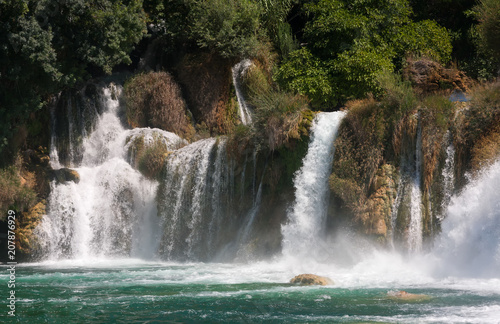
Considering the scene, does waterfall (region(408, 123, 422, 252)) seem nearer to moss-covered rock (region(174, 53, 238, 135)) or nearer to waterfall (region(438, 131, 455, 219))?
waterfall (region(438, 131, 455, 219))

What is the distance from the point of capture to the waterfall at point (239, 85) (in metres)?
24.5

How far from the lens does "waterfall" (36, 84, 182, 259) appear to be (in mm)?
20781

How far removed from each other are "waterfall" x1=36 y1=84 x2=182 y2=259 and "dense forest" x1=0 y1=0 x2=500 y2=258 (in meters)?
0.58

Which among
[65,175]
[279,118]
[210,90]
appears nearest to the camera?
[279,118]

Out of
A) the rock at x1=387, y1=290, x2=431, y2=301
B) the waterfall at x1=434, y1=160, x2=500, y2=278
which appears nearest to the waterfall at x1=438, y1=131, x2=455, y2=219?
the waterfall at x1=434, y1=160, x2=500, y2=278

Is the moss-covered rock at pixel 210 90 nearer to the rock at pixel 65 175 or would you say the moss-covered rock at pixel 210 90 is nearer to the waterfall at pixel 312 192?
the rock at pixel 65 175

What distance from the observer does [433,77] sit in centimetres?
2034

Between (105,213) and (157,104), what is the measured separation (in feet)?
16.0

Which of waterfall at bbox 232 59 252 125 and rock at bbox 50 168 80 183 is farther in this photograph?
waterfall at bbox 232 59 252 125

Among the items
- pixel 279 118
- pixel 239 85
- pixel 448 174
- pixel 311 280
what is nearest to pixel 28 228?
Answer: pixel 279 118

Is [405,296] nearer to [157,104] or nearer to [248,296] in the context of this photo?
[248,296]

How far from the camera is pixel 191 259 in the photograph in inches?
776

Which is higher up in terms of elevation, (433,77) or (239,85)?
(239,85)

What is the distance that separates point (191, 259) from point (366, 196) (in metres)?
6.14
